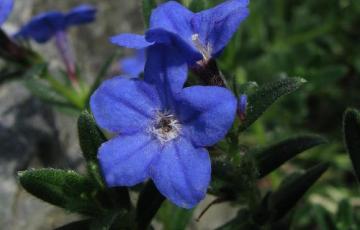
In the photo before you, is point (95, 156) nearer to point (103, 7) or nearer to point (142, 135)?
point (142, 135)

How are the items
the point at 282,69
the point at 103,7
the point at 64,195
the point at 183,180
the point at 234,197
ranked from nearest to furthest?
1. the point at 183,180
2. the point at 64,195
3. the point at 234,197
4. the point at 282,69
5. the point at 103,7

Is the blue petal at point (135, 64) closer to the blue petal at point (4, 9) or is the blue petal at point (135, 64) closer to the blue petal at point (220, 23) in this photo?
the blue petal at point (4, 9)

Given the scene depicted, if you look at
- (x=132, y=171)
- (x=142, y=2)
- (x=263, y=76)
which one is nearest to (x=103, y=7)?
(x=263, y=76)

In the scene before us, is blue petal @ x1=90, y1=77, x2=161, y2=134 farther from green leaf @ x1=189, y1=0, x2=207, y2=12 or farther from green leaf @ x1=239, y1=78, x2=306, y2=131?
green leaf @ x1=189, y1=0, x2=207, y2=12

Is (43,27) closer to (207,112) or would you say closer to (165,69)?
(165,69)

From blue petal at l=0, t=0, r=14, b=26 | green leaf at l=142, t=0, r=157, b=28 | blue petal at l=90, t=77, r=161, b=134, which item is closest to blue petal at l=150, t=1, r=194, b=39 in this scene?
blue petal at l=90, t=77, r=161, b=134

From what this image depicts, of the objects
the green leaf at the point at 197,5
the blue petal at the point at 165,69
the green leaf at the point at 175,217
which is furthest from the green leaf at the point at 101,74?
the blue petal at the point at 165,69
